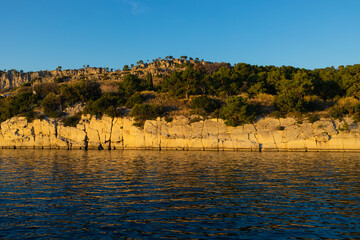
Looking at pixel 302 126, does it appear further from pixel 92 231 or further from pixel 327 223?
pixel 92 231

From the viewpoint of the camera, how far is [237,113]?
56.0 meters

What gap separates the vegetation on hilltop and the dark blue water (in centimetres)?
3650

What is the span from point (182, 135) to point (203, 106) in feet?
29.2

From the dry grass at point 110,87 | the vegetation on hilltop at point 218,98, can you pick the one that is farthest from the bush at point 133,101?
the dry grass at point 110,87

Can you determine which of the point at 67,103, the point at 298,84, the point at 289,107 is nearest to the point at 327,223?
the point at 289,107

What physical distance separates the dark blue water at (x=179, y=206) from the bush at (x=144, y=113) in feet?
122

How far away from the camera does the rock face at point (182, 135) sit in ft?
172

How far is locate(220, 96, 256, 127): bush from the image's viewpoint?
5519 centimetres

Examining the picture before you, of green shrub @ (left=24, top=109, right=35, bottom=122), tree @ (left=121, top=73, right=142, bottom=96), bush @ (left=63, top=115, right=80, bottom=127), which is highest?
tree @ (left=121, top=73, right=142, bottom=96)

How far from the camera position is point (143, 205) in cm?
1404

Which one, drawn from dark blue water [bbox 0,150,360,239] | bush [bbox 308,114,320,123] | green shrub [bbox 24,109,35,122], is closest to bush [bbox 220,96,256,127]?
bush [bbox 308,114,320,123]

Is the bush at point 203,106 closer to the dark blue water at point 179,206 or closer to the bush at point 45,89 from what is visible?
the dark blue water at point 179,206

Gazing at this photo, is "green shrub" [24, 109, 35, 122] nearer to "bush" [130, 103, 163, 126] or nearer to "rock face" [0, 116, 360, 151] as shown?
"rock face" [0, 116, 360, 151]

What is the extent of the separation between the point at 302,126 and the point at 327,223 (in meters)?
46.4
